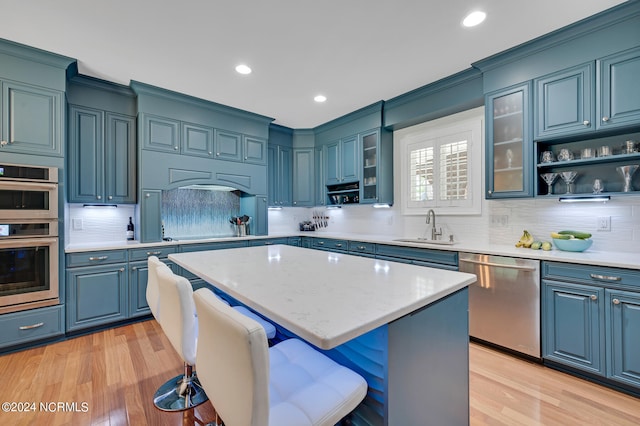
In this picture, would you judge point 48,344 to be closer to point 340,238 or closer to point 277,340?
point 277,340

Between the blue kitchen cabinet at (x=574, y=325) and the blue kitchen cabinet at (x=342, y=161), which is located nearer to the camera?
the blue kitchen cabinet at (x=574, y=325)

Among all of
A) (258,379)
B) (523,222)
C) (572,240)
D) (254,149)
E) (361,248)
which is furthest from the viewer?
(254,149)

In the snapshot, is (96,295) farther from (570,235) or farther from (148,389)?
(570,235)

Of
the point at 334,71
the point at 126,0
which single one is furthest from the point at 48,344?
the point at 334,71

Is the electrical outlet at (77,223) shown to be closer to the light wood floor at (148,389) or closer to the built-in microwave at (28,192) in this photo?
the built-in microwave at (28,192)

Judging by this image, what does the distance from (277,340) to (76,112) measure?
10.7 ft

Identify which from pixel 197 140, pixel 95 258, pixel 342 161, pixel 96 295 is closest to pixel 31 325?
pixel 96 295

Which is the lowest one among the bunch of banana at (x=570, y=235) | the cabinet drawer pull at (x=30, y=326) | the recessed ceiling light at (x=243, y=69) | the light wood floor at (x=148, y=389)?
the light wood floor at (x=148, y=389)

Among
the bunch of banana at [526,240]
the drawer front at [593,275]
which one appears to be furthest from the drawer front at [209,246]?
the drawer front at [593,275]

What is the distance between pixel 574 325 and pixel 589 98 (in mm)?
1737

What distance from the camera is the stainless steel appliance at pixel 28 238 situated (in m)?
2.44

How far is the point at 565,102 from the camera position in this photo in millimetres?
2344

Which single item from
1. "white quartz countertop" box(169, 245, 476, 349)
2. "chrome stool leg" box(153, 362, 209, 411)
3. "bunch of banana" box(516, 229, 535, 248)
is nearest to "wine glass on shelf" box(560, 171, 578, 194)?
"bunch of banana" box(516, 229, 535, 248)

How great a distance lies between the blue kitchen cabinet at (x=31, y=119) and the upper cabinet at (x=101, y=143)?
1.10 feet
